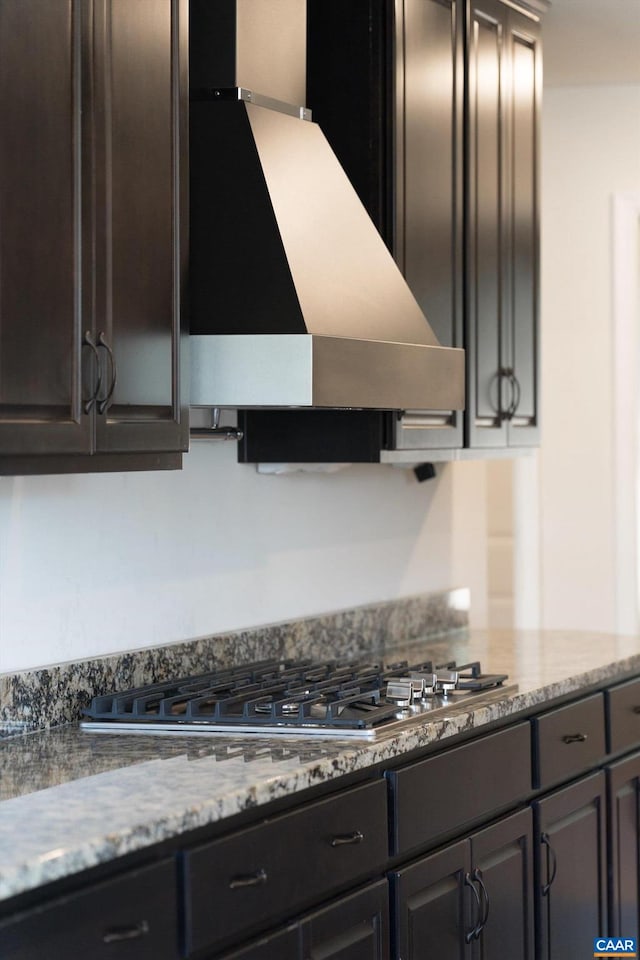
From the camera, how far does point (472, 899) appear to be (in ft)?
8.87

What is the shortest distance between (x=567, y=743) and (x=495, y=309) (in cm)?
117

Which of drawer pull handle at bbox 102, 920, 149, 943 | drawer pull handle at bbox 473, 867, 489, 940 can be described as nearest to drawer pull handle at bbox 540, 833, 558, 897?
drawer pull handle at bbox 473, 867, 489, 940

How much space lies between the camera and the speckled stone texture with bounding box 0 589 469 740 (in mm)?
2527

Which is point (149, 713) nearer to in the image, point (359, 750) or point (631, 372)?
point (359, 750)

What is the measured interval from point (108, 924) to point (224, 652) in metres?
1.30

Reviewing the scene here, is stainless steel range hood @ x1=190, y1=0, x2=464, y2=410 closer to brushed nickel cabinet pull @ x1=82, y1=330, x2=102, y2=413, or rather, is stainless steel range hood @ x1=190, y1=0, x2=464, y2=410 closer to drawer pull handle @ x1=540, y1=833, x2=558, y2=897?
brushed nickel cabinet pull @ x1=82, y1=330, x2=102, y2=413

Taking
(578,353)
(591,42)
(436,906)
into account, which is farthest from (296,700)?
(578,353)

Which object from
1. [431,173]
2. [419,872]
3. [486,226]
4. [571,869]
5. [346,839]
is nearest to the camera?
[346,839]

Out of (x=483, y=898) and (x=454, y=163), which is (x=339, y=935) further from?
(x=454, y=163)

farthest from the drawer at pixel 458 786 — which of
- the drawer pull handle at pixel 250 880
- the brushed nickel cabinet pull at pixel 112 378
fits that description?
the brushed nickel cabinet pull at pixel 112 378

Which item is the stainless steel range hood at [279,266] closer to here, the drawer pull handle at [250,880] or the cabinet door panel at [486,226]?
the cabinet door panel at [486,226]

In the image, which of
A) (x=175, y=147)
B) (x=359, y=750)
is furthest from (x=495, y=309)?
(x=359, y=750)

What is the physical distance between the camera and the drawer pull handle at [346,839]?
2281 mm

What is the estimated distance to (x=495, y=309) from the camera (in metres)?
3.62
